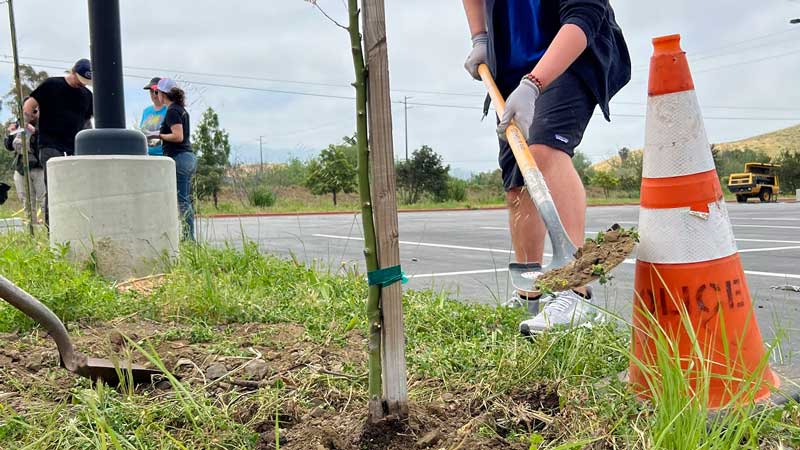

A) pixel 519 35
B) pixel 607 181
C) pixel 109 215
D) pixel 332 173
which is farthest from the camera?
pixel 607 181

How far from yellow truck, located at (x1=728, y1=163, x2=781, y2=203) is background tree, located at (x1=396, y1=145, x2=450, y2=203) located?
578 inches

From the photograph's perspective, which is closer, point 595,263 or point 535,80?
point 595,263

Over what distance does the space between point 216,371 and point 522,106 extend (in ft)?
4.58

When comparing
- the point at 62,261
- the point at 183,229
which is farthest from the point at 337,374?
the point at 183,229

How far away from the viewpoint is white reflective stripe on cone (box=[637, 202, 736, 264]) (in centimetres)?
171

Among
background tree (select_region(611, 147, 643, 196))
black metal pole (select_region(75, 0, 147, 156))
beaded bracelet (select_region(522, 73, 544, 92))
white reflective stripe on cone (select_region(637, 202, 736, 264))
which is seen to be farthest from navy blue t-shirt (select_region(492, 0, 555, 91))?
background tree (select_region(611, 147, 643, 196))

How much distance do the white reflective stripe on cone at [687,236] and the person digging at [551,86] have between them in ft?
1.63

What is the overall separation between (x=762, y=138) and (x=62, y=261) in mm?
97631

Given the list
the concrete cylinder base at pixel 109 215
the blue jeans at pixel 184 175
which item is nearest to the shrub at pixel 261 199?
the blue jeans at pixel 184 175

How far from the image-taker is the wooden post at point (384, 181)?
1.31 m

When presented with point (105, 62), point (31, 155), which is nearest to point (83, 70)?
point (31, 155)

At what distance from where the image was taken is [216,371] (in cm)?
187

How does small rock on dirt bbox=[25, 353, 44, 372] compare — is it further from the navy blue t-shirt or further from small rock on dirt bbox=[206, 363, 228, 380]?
the navy blue t-shirt

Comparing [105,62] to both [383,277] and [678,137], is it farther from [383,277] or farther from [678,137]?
[678,137]
